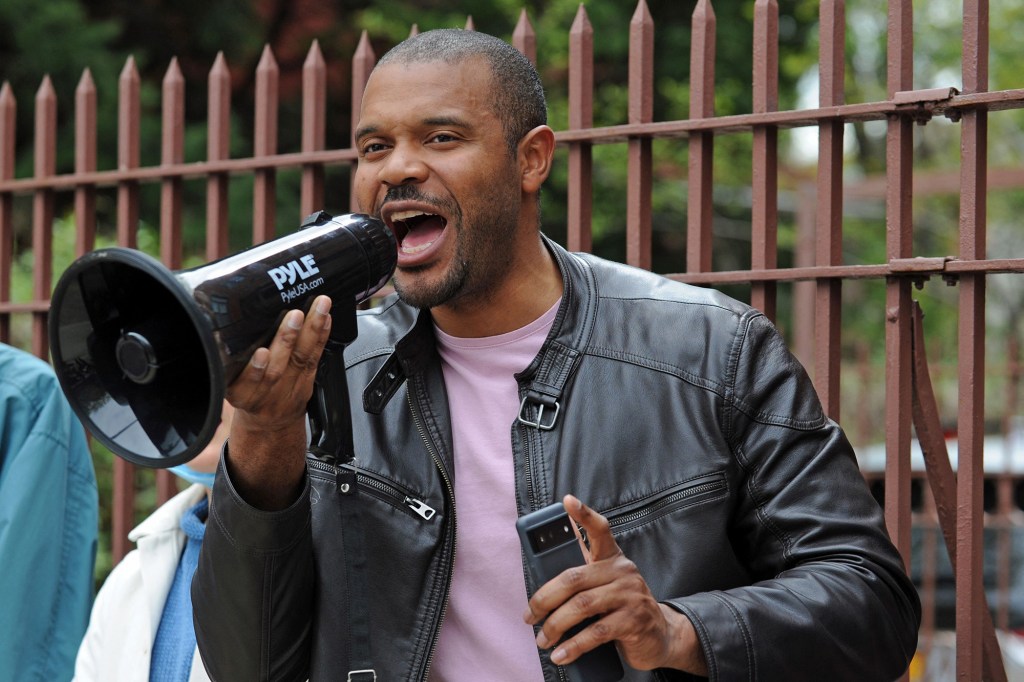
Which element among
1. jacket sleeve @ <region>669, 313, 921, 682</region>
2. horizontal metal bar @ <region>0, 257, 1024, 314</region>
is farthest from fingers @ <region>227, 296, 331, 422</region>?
horizontal metal bar @ <region>0, 257, 1024, 314</region>

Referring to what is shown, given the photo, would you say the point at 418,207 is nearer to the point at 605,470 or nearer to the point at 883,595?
the point at 605,470

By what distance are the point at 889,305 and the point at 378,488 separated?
1.31 meters

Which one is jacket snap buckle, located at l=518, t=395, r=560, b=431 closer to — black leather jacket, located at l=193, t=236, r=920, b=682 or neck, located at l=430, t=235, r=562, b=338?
black leather jacket, located at l=193, t=236, r=920, b=682

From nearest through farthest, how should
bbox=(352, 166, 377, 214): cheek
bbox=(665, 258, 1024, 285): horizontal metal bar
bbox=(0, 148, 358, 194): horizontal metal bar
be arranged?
bbox=(352, 166, 377, 214): cheek
bbox=(665, 258, 1024, 285): horizontal metal bar
bbox=(0, 148, 358, 194): horizontal metal bar

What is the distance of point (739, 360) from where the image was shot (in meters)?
2.39

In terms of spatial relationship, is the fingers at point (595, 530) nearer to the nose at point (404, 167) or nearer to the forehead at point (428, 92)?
the nose at point (404, 167)

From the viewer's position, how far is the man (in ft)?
7.23

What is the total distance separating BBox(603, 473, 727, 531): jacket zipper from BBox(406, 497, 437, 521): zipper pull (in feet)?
1.13

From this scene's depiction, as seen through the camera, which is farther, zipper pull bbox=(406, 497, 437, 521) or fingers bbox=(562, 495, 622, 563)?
zipper pull bbox=(406, 497, 437, 521)

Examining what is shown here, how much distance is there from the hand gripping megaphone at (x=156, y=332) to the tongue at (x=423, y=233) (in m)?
0.27

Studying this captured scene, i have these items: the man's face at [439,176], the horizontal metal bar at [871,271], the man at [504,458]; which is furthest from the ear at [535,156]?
the horizontal metal bar at [871,271]

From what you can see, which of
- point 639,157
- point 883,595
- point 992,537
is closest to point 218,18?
point 992,537

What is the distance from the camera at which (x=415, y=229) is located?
8.43ft

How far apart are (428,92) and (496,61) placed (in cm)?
18
